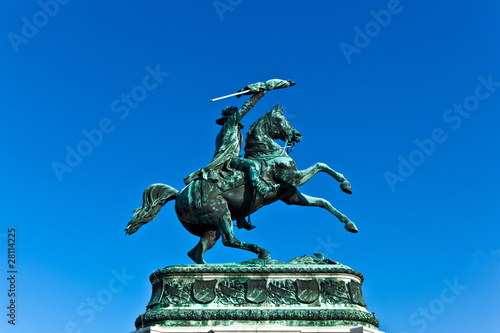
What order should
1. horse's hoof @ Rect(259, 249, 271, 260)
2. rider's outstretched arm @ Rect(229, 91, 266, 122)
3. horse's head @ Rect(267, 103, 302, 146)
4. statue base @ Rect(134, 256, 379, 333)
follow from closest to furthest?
statue base @ Rect(134, 256, 379, 333) < horse's hoof @ Rect(259, 249, 271, 260) < rider's outstretched arm @ Rect(229, 91, 266, 122) < horse's head @ Rect(267, 103, 302, 146)

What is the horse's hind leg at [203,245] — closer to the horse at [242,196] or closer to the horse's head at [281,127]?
the horse at [242,196]

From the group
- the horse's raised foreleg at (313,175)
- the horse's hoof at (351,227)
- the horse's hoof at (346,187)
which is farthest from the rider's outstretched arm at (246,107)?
the horse's hoof at (351,227)

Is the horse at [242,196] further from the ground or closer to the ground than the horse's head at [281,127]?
closer to the ground

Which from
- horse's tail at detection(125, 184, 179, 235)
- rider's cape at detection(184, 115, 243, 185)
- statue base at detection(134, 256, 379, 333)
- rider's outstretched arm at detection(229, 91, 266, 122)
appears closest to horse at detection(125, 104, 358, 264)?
horse's tail at detection(125, 184, 179, 235)

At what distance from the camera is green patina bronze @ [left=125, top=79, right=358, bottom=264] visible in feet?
68.7

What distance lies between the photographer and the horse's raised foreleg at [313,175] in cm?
2133

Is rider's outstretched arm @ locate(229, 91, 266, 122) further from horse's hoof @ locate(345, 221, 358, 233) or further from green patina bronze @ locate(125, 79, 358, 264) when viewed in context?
horse's hoof @ locate(345, 221, 358, 233)

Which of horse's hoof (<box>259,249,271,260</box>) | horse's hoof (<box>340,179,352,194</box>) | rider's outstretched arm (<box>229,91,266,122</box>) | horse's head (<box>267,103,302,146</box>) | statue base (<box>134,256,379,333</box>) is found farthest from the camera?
horse's head (<box>267,103,302,146</box>)

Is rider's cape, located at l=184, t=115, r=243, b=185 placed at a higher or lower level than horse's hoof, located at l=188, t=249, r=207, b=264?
higher

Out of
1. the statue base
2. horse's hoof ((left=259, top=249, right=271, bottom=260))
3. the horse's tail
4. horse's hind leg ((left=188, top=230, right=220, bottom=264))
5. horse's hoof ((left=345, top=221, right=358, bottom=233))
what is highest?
the horse's tail

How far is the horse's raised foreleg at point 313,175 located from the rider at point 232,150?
619mm

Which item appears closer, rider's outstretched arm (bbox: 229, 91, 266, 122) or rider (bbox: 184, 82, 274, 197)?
rider (bbox: 184, 82, 274, 197)

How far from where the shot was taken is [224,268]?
65.3ft

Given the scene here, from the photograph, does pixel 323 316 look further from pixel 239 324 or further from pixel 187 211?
pixel 187 211
